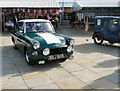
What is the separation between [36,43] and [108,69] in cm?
248

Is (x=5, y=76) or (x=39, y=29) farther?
(x=39, y=29)

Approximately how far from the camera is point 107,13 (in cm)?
2198

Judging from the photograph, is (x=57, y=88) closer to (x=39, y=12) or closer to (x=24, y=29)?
(x=24, y=29)

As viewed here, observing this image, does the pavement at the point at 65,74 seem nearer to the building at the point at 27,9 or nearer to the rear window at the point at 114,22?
the rear window at the point at 114,22

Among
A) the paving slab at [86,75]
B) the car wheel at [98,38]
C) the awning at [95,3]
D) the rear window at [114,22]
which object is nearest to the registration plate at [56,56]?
the paving slab at [86,75]

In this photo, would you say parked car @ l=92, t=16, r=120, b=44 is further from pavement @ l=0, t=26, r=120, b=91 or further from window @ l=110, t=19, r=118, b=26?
pavement @ l=0, t=26, r=120, b=91

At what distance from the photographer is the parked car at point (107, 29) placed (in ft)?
34.9

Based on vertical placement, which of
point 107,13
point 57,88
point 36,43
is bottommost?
point 57,88

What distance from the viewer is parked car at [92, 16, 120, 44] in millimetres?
10641

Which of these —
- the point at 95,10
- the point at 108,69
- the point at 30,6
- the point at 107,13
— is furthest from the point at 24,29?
the point at 107,13

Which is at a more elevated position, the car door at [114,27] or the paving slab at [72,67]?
the car door at [114,27]

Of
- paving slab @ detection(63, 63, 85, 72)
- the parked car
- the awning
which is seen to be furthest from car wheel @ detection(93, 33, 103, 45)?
the awning

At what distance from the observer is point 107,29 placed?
1112 cm

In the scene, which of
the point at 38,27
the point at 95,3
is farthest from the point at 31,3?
the point at 38,27
